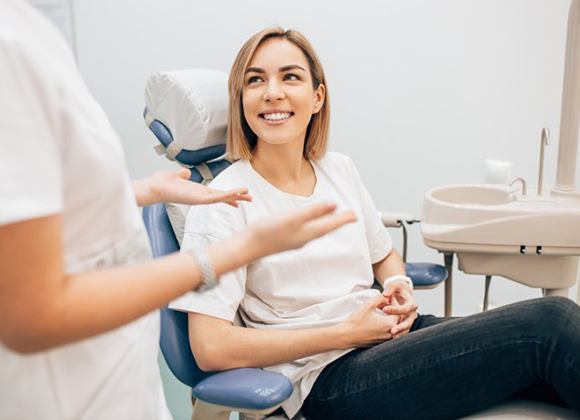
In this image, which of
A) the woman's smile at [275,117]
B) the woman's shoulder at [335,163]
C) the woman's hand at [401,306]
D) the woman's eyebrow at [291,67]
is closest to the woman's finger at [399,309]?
the woman's hand at [401,306]

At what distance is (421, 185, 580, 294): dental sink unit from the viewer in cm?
148

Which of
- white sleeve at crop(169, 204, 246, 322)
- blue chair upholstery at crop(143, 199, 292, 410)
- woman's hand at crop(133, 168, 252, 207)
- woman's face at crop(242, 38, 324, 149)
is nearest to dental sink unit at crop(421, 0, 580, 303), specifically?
woman's face at crop(242, 38, 324, 149)

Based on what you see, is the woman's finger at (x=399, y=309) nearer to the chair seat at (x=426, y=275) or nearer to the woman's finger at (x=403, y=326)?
the woman's finger at (x=403, y=326)

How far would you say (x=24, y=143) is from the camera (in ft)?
1.64

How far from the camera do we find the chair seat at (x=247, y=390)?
100 centimetres

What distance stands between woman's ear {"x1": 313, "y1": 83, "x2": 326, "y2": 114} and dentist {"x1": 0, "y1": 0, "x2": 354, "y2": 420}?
0.93 metres

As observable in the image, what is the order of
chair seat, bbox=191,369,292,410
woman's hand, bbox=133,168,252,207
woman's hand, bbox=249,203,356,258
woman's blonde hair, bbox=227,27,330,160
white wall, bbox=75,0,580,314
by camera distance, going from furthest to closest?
white wall, bbox=75,0,580,314 < woman's blonde hair, bbox=227,27,330,160 < chair seat, bbox=191,369,292,410 < woman's hand, bbox=133,168,252,207 < woman's hand, bbox=249,203,356,258

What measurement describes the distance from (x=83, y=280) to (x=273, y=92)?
933 millimetres

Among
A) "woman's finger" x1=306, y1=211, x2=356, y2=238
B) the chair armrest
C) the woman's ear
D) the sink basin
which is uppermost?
the woman's ear

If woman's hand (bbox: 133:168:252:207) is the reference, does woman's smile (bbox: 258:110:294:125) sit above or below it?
above

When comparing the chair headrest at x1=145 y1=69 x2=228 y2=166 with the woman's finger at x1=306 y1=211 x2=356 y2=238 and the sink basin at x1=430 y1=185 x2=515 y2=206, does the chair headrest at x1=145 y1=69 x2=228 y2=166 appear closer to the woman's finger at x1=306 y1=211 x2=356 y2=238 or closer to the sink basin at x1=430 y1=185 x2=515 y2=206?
the sink basin at x1=430 y1=185 x2=515 y2=206

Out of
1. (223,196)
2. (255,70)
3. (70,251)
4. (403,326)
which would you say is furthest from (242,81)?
(70,251)

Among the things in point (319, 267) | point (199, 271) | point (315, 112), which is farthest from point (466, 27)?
point (199, 271)

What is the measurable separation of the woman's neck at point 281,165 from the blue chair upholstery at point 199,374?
262 mm
